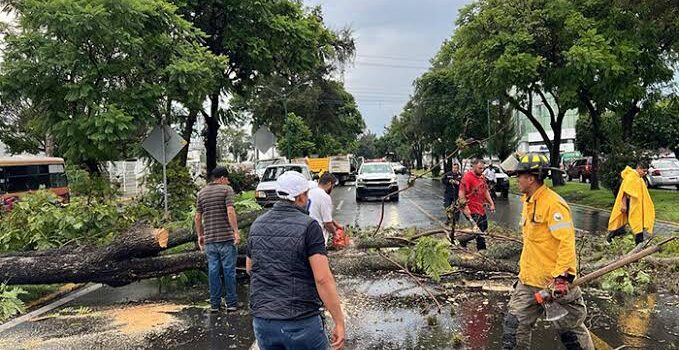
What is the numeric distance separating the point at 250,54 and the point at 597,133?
52.6 feet

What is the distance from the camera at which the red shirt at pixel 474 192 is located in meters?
10.2

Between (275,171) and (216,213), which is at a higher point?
(275,171)

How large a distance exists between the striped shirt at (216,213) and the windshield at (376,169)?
18852 millimetres

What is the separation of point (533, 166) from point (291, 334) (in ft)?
7.85

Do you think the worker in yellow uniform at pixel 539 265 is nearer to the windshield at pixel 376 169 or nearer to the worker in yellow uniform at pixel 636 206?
the worker in yellow uniform at pixel 636 206

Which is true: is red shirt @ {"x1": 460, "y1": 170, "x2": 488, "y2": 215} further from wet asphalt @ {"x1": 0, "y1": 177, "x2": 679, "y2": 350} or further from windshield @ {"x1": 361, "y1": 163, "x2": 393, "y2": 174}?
windshield @ {"x1": 361, "y1": 163, "x2": 393, "y2": 174}

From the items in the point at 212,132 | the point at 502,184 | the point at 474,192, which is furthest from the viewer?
the point at 502,184

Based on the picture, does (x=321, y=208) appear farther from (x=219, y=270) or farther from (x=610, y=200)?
(x=610, y=200)

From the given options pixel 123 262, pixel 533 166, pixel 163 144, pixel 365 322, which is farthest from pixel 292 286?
pixel 163 144

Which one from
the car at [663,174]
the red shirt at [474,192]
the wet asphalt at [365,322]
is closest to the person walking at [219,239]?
the wet asphalt at [365,322]

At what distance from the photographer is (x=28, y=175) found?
23.1 meters

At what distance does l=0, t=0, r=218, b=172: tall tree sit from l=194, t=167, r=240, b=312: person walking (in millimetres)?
5293

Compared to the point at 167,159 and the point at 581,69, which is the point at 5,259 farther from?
the point at 581,69

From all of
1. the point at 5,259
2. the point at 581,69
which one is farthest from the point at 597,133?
the point at 5,259
